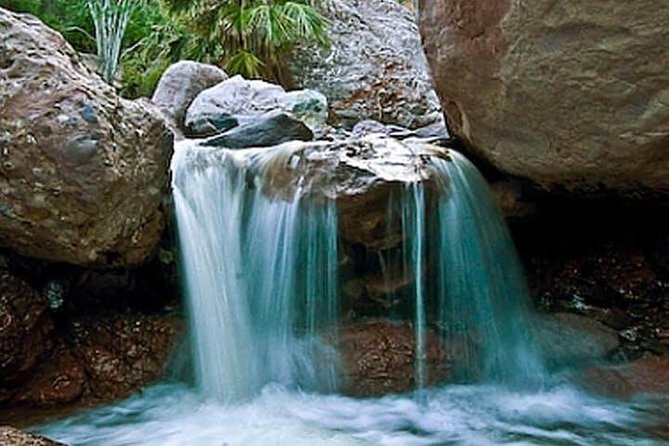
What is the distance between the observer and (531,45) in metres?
2.90

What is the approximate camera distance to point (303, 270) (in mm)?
3627

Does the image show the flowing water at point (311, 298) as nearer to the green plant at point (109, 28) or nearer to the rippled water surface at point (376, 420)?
the rippled water surface at point (376, 420)

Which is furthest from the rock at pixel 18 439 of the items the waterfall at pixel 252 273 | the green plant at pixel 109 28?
the green plant at pixel 109 28

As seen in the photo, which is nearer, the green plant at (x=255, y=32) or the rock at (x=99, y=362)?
the rock at (x=99, y=362)

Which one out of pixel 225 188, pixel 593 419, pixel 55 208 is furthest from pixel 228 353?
pixel 593 419

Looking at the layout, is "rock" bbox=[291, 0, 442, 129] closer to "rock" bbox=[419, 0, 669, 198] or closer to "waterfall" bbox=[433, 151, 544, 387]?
"waterfall" bbox=[433, 151, 544, 387]

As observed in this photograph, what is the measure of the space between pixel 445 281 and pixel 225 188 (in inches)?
51.8

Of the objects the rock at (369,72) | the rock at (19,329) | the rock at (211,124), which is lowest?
the rock at (19,329)

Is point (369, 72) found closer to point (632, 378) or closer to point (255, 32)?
point (255, 32)

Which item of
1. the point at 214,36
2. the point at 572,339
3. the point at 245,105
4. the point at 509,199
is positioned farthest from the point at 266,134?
the point at 214,36

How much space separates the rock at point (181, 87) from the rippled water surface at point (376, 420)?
2.99 meters

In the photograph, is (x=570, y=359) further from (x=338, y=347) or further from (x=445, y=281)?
(x=338, y=347)

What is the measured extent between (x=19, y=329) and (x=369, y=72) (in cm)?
562

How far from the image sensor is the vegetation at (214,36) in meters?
7.82
